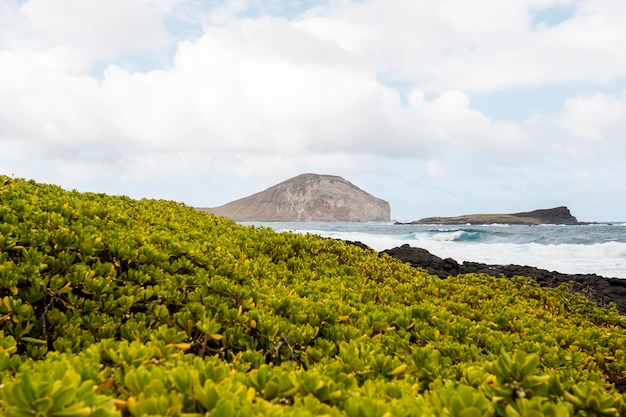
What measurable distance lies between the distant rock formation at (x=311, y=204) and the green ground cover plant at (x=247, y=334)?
169 m

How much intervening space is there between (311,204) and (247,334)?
175 metres

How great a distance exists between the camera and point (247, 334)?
3883 millimetres

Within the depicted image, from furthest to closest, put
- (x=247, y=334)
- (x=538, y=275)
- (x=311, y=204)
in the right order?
(x=311, y=204) → (x=538, y=275) → (x=247, y=334)

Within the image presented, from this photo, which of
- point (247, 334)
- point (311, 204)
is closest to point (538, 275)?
point (247, 334)

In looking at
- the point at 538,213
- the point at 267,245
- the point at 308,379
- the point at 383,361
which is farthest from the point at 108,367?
the point at 538,213

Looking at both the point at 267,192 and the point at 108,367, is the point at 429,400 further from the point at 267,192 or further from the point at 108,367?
the point at 267,192

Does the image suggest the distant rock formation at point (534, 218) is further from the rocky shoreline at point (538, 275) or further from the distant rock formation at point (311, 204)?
the rocky shoreline at point (538, 275)

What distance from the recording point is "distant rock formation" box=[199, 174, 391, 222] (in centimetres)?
17825

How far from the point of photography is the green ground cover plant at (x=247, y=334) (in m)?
2.07

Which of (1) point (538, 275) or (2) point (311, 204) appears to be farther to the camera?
(2) point (311, 204)

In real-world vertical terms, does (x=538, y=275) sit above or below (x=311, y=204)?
below

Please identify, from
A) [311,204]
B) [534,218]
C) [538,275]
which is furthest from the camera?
[311,204]

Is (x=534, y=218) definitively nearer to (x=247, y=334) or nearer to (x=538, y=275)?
(x=538, y=275)

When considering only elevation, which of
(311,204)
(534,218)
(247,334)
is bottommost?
(247,334)
